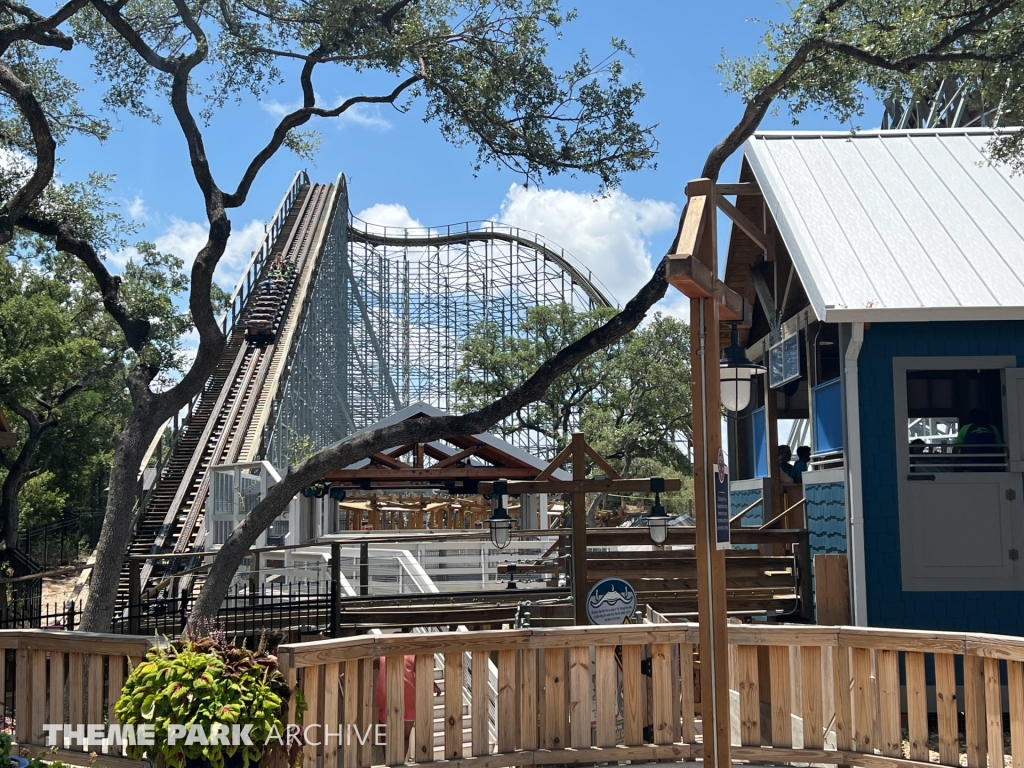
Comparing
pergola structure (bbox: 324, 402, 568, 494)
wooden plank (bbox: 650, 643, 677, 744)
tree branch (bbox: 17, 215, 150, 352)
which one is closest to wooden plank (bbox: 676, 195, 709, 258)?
wooden plank (bbox: 650, 643, 677, 744)

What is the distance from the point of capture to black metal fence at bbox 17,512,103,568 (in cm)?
2667

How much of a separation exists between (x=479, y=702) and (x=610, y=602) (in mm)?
2842

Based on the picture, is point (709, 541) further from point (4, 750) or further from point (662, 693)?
point (4, 750)

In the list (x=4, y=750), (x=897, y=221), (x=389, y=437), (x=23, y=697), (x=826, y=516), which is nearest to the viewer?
(x=4, y=750)

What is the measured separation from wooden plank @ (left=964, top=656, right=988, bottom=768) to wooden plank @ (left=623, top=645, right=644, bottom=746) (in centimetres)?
161

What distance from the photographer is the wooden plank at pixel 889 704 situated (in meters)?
5.16

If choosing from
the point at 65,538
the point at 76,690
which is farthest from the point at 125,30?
the point at 65,538

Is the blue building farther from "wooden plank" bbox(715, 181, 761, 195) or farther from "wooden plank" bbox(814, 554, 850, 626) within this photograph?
"wooden plank" bbox(715, 181, 761, 195)

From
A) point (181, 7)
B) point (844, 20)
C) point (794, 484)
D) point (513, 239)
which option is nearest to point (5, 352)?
point (181, 7)

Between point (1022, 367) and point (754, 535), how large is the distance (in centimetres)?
278

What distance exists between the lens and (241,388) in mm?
25906

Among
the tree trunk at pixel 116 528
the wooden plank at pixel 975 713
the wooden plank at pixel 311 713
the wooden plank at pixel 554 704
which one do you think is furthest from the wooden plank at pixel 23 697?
the wooden plank at pixel 975 713

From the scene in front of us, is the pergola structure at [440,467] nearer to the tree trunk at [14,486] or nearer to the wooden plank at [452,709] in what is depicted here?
the tree trunk at [14,486]

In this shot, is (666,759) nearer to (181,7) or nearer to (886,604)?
(886,604)
